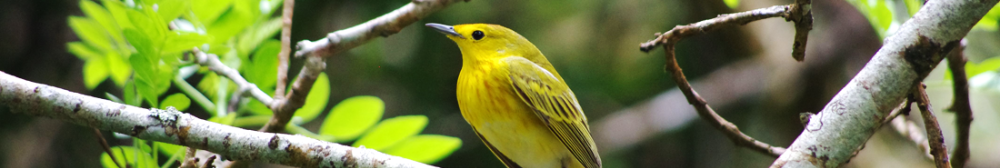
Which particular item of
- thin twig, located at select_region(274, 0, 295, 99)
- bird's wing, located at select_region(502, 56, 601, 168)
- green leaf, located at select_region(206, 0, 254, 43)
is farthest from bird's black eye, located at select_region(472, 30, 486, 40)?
green leaf, located at select_region(206, 0, 254, 43)

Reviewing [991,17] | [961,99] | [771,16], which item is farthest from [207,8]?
[991,17]

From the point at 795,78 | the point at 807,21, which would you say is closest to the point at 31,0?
the point at 807,21

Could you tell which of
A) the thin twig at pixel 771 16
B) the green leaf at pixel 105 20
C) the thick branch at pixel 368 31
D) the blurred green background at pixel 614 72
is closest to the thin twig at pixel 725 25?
the thin twig at pixel 771 16

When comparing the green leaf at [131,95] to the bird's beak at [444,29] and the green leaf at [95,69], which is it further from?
the bird's beak at [444,29]

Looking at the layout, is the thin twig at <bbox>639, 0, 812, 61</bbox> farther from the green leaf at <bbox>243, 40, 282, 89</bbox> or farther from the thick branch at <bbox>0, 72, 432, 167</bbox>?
the green leaf at <bbox>243, 40, 282, 89</bbox>

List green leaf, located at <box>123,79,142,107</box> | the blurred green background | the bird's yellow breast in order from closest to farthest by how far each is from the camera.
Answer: green leaf, located at <box>123,79,142,107</box> → the bird's yellow breast → the blurred green background

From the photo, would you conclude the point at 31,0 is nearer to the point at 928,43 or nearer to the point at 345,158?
the point at 345,158
